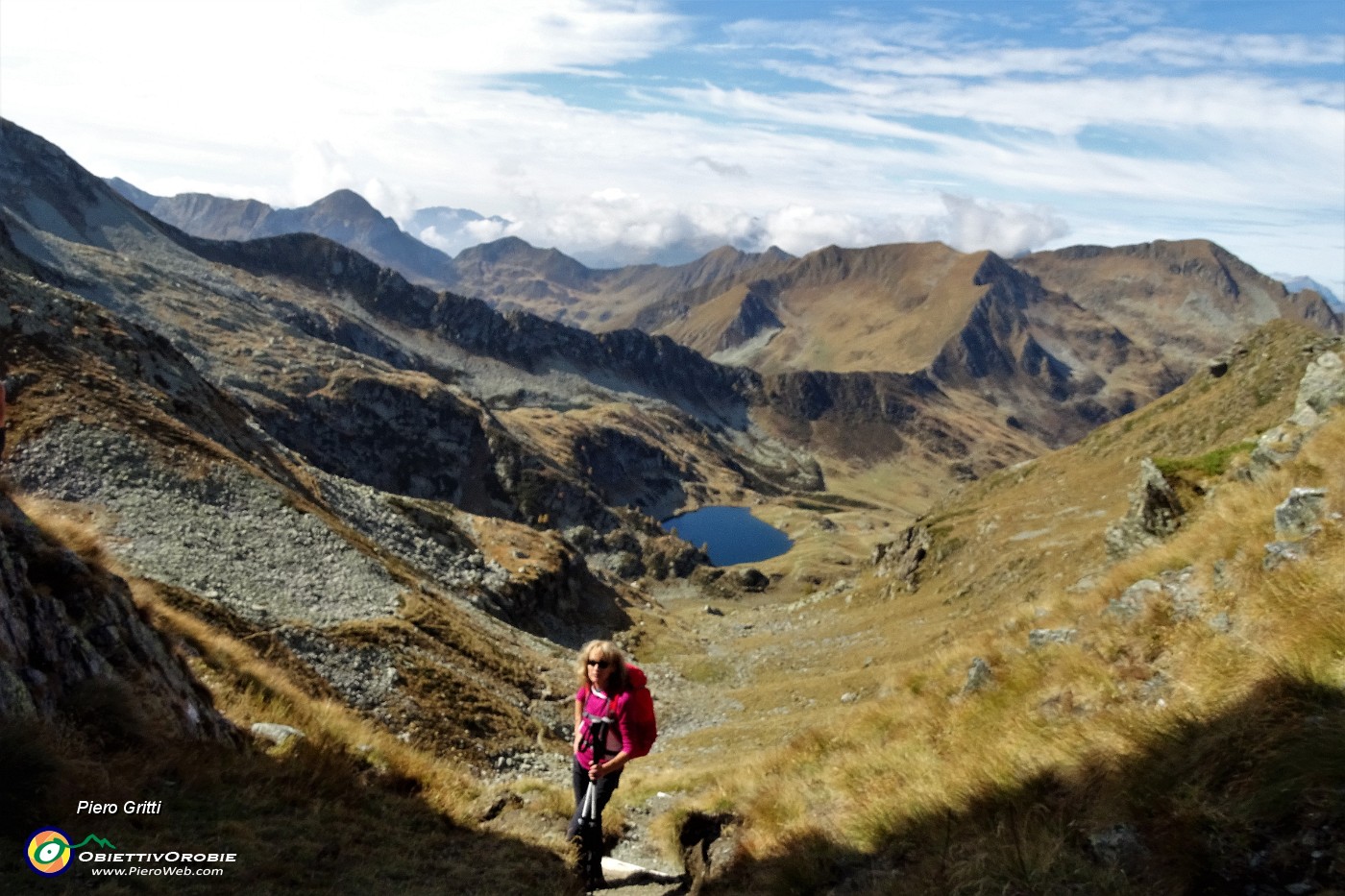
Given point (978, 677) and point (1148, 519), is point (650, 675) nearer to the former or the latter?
point (1148, 519)

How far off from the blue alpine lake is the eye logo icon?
504 ft

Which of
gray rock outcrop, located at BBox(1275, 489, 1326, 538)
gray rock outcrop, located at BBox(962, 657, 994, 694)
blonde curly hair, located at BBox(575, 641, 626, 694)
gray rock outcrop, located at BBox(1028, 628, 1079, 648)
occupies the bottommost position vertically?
gray rock outcrop, located at BBox(962, 657, 994, 694)

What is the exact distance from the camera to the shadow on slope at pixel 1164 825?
19.0 ft

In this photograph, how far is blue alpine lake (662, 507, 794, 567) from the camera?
551 ft

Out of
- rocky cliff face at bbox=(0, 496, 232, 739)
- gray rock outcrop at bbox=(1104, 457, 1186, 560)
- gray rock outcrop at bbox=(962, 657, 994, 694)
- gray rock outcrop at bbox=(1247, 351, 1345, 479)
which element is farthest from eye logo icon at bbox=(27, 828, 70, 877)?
gray rock outcrop at bbox=(1104, 457, 1186, 560)

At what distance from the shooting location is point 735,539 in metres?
182

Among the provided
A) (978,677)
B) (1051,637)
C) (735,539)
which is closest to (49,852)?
(978,677)

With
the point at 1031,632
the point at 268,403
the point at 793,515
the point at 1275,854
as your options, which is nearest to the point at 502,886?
the point at 1275,854

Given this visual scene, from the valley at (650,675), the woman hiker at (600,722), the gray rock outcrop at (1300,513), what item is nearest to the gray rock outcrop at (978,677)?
the valley at (650,675)

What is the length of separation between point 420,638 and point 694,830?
19.4m

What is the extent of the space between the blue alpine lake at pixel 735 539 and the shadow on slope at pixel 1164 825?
152256 millimetres

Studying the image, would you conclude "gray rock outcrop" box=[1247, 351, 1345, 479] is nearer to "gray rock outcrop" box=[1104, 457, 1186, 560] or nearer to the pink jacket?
"gray rock outcrop" box=[1104, 457, 1186, 560]

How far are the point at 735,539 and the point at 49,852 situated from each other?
Answer: 178 metres

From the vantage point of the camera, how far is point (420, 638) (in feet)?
94.4
